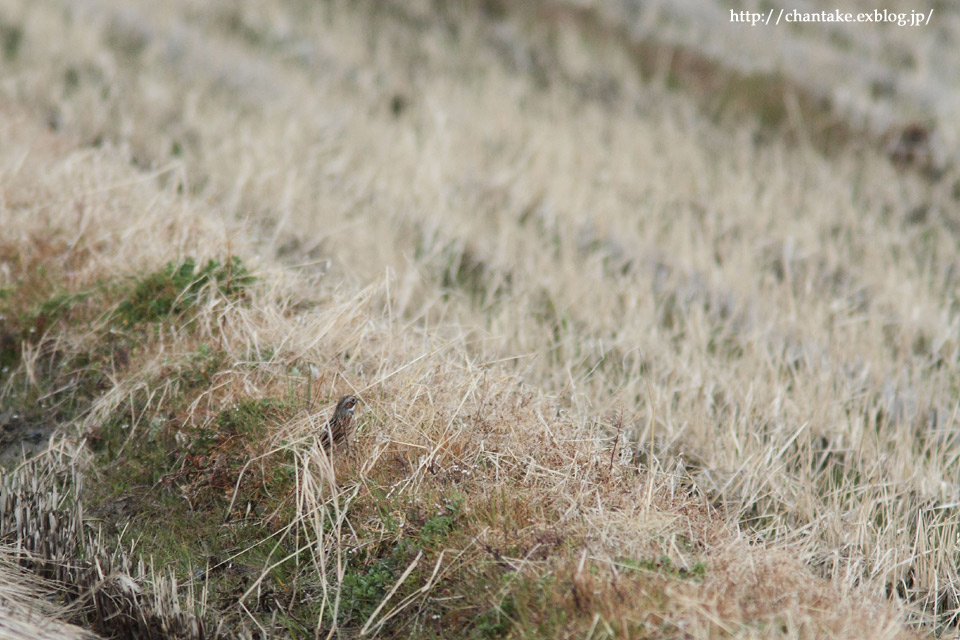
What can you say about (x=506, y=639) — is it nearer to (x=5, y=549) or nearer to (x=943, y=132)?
(x=5, y=549)

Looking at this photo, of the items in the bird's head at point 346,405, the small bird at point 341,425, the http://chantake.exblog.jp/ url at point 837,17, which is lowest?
the small bird at point 341,425

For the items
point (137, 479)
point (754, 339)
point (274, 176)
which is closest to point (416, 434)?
point (137, 479)

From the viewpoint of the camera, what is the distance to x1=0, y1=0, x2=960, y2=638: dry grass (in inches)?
109

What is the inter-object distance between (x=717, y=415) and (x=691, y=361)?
0.53m

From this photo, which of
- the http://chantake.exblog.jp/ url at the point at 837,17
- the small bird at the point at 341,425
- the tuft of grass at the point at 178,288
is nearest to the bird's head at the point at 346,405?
the small bird at the point at 341,425

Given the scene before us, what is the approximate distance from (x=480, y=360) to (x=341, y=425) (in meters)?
0.88

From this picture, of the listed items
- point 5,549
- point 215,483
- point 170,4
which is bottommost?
point 5,549

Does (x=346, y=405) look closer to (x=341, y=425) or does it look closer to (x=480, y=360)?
(x=341, y=425)

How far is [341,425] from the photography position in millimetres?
3115

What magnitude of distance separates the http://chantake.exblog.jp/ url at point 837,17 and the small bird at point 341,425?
9879 mm

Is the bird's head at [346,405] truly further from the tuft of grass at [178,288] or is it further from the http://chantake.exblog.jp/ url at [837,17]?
the http://chantake.exblog.jp/ url at [837,17]

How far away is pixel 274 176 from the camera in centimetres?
599

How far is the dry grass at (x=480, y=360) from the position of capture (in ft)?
9.10

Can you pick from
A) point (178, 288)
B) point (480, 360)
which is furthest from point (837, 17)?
point (178, 288)
